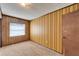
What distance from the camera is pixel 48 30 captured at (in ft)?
5.50

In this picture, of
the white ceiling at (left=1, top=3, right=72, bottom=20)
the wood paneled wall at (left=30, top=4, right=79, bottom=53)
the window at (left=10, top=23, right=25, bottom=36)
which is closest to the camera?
the white ceiling at (left=1, top=3, right=72, bottom=20)

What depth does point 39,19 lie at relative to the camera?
1.65 metres

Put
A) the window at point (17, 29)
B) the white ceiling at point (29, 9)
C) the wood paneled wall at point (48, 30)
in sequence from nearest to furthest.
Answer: the white ceiling at point (29, 9) → the window at point (17, 29) → the wood paneled wall at point (48, 30)

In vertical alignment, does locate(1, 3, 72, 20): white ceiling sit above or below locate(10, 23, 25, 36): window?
above

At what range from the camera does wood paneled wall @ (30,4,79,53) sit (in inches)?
64.2

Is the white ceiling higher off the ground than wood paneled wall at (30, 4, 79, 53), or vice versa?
the white ceiling

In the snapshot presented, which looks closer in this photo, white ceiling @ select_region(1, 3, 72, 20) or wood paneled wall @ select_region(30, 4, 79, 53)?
white ceiling @ select_region(1, 3, 72, 20)

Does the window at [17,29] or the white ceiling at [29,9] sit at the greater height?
the white ceiling at [29,9]

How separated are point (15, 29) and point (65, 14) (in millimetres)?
881

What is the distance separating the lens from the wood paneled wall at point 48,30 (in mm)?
1631

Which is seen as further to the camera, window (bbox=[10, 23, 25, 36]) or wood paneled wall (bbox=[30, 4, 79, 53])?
wood paneled wall (bbox=[30, 4, 79, 53])

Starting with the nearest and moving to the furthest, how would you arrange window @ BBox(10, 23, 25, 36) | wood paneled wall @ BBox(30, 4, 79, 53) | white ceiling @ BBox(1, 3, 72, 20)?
white ceiling @ BBox(1, 3, 72, 20) → window @ BBox(10, 23, 25, 36) → wood paneled wall @ BBox(30, 4, 79, 53)

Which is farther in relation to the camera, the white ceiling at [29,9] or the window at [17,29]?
the window at [17,29]

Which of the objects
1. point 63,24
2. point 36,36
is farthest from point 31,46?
point 63,24
